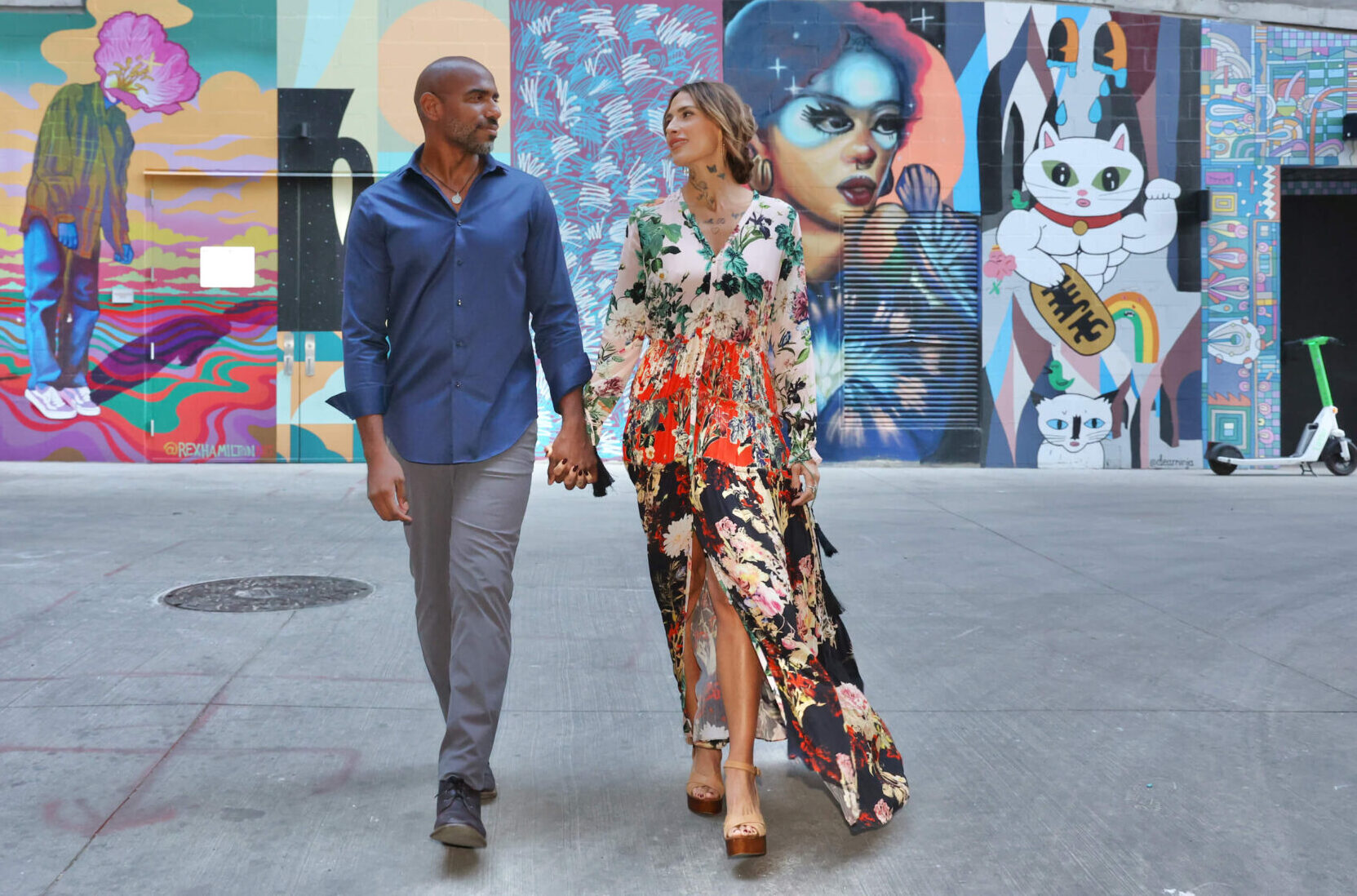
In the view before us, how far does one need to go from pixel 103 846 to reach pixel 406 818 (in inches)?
27.0

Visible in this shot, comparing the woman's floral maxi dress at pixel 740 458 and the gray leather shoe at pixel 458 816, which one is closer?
the gray leather shoe at pixel 458 816

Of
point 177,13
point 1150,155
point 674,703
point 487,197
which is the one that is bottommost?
point 674,703

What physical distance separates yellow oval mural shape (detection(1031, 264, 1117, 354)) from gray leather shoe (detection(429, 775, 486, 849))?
1295 cm

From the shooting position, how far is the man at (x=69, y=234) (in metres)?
13.9

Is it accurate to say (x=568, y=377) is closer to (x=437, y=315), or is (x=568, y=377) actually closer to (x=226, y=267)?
(x=437, y=315)

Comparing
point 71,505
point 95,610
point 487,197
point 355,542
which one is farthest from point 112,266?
point 487,197

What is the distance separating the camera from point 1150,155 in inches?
586

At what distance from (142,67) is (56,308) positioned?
2925 mm

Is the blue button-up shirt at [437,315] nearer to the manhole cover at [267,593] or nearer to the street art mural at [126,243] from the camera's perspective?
the manhole cover at [267,593]

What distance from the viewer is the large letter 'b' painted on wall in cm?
1405

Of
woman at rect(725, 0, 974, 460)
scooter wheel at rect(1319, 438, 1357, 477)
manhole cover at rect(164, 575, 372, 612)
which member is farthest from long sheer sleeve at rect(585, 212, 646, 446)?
scooter wheel at rect(1319, 438, 1357, 477)

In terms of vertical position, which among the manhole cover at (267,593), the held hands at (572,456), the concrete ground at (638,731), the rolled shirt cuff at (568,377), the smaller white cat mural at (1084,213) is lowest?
the concrete ground at (638,731)

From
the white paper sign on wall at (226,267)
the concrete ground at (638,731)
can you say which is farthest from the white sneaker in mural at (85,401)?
the concrete ground at (638,731)

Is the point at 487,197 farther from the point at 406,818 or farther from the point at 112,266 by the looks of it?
the point at 112,266
